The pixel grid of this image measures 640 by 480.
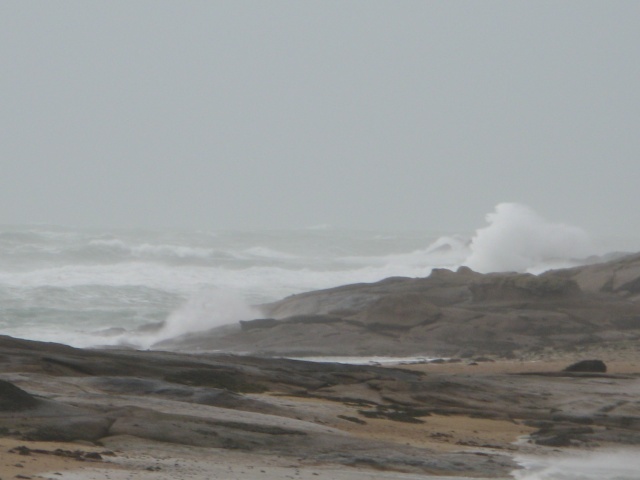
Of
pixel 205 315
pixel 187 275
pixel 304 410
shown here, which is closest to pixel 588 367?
pixel 304 410

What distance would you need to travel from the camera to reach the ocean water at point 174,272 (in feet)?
86.0

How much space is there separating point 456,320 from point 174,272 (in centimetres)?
2258

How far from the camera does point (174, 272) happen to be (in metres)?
41.5

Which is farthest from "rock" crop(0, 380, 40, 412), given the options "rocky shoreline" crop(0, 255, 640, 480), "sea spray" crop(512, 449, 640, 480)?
"sea spray" crop(512, 449, 640, 480)

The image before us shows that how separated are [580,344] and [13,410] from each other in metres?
12.2

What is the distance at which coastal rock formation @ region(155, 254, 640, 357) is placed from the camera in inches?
760

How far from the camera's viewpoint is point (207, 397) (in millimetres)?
10352

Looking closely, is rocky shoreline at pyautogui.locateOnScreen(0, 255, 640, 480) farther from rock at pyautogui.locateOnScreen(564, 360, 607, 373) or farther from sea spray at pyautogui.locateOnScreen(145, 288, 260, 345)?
sea spray at pyautogui.locateOnScreen(145, 288, 260, 345)

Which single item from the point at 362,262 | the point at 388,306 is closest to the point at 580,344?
the point at 388,306

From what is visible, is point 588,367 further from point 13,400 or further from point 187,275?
point 187,275

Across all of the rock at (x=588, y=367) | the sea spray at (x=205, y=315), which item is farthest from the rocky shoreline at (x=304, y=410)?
the sea spray at (x=205, y=315)

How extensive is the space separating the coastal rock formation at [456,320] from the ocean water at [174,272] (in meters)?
3.26

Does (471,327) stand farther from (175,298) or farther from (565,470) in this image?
(175,298)

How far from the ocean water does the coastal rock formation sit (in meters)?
3.26
